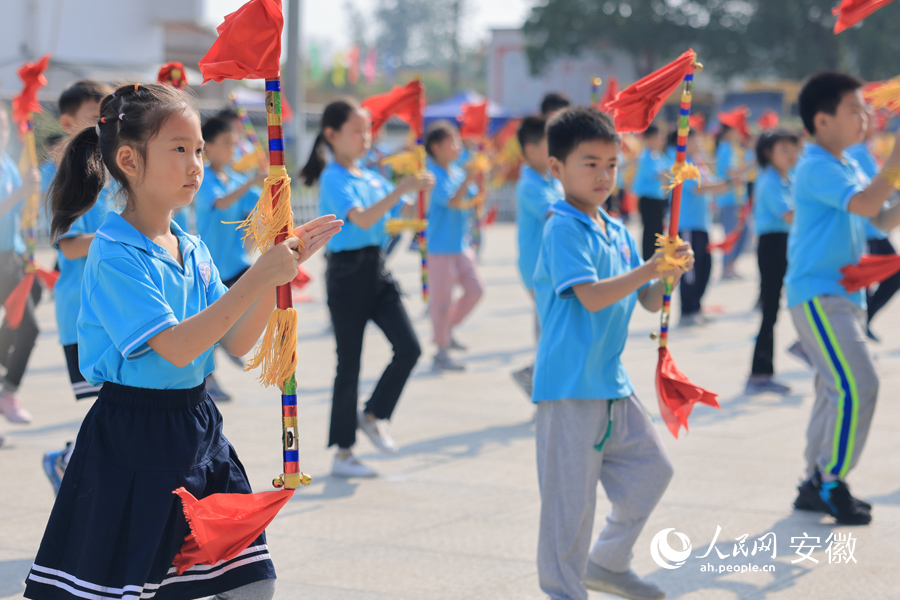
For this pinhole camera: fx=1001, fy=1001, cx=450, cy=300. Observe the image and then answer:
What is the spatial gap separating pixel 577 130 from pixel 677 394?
918 millimetres

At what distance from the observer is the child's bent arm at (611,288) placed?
9.82ft

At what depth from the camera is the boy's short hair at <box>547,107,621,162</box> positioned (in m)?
3.19

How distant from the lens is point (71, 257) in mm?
4121

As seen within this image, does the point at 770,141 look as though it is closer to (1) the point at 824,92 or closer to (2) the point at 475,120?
(2) the point at 475,120

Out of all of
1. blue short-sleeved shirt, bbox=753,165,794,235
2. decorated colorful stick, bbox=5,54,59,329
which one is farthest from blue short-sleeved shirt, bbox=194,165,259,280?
blue short-sleeved shirt, bbox=753,165,794,235

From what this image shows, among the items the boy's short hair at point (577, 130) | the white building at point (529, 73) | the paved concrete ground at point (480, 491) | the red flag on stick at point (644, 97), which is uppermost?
the white building at point (529, 73)

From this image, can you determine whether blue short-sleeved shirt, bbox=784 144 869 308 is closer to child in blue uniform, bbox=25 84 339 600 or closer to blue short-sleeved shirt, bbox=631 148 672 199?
child in blue uniform, bbox=25 84 339 600

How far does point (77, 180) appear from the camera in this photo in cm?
251

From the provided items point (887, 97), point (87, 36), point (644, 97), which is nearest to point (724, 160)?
point (887, 97)

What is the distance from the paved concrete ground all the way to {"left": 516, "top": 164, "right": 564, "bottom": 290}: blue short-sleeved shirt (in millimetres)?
976

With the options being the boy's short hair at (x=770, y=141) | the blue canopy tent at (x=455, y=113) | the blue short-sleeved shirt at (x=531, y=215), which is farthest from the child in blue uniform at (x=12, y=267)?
the blue canopy tent at (x=455, y=113)

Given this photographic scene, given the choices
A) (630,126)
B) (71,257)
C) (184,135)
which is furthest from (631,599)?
(71,257)

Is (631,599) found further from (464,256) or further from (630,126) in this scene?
(464,256)

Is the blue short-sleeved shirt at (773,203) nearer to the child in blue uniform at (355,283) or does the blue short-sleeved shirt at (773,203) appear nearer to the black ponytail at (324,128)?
the child in blue uniform at (355,283)
